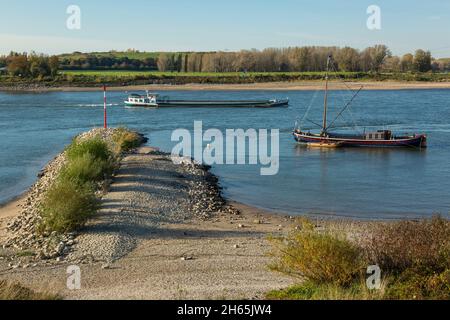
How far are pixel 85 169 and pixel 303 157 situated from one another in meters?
18.0

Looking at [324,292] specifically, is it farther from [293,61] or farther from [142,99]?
[293,61]

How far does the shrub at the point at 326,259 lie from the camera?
30.6 feet

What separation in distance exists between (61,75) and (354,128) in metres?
83.4

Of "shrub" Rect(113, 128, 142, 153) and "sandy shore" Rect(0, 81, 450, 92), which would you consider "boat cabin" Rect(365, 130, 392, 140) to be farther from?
"sandy shore" Rect(0, 81, 450, 92)

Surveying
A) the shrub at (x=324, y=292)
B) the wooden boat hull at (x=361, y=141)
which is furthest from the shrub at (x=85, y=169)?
the wooden boat hull at (x=361, y=141)

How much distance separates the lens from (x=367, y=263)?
9.68 meters

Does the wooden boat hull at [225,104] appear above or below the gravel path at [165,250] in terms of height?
above

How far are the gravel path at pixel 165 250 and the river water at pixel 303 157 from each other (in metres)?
3.91

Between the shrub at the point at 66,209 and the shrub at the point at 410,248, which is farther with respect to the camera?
the shrub at the point at 66,209

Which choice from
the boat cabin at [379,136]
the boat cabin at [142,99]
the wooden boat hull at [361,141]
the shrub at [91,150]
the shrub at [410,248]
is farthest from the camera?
the boat cabin at [142,99]

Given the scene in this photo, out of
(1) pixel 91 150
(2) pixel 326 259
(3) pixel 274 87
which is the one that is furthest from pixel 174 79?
(2) pixel 326 259

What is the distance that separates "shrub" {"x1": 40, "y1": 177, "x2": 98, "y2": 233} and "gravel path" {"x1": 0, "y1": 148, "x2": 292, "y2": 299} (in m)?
0.40

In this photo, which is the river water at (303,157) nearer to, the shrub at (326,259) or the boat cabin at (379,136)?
the boat cabin at (379,136)

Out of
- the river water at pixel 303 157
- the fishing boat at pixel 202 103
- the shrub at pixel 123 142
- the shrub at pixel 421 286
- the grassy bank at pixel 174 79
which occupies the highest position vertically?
the grassy bank at pixel 174 79
